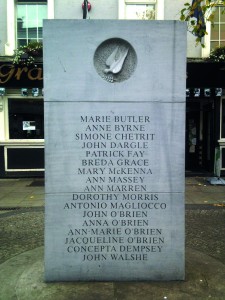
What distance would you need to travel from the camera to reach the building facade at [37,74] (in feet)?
41.5

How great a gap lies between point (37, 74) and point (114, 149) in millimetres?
9585

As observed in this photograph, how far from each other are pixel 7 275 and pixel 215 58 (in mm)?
10704

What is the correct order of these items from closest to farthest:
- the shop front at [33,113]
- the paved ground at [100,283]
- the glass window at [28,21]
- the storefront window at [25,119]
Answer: the paved ground at [100,283] < the shop front at [33,113] < the glass window at [28,21] < the storefront window at [25,119]

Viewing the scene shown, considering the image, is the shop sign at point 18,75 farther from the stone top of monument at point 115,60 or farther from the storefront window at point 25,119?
the stone top of monument at point 115,60

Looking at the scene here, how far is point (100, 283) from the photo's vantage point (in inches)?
156

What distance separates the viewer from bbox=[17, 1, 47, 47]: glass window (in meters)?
13.0

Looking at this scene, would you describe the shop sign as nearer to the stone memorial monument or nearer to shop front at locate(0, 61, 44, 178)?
shop front at locate(0, 61, 44, 178)

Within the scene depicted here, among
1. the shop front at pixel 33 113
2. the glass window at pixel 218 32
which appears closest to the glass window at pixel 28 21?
the shop front at pixel 33 113

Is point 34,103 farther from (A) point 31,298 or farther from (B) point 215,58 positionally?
(A) point 31,298

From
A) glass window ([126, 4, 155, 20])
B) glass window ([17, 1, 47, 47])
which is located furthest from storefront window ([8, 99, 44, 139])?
glass window ([126, 4, 155, 20])

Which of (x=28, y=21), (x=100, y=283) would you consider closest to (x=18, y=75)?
(x=28, y=21)

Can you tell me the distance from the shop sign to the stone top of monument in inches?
361

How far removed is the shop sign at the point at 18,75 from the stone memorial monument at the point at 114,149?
9.22m

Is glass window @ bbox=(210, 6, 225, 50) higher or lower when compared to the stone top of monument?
higher
